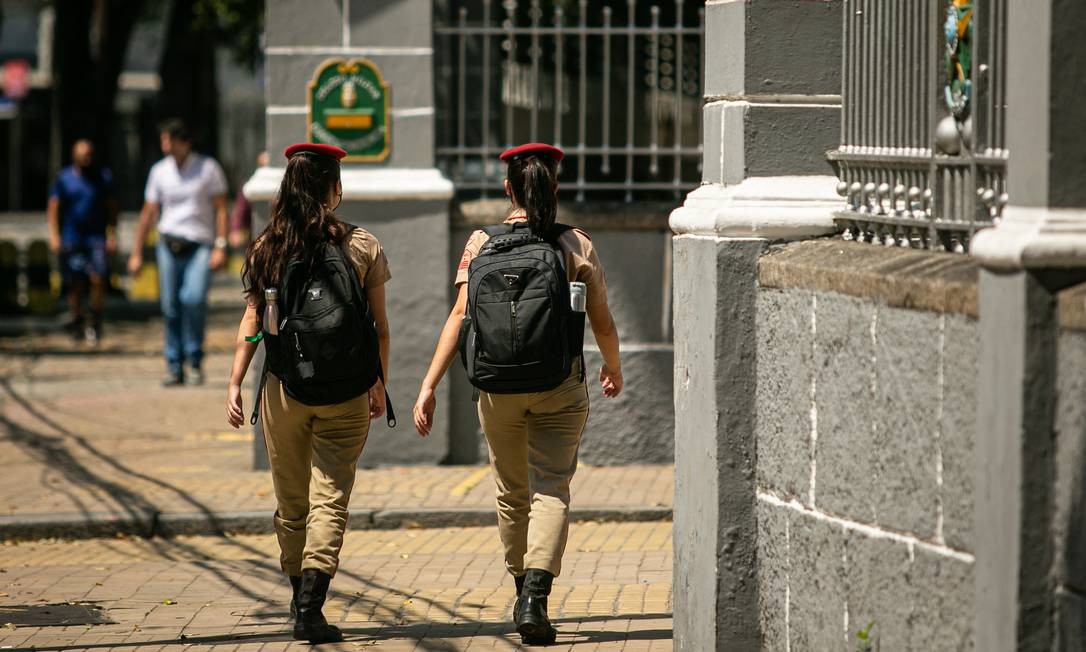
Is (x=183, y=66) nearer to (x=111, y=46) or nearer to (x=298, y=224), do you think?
(x=111, y=46)

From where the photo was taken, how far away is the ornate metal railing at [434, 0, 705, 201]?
9.76 metres

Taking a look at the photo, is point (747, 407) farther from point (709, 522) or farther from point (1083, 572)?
point (1083, 572)

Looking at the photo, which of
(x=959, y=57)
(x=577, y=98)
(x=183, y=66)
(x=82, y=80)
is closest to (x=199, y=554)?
(x=577, y=98)

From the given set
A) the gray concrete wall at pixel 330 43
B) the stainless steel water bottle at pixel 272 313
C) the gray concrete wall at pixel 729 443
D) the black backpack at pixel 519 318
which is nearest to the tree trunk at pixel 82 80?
the gray concrete wall at pixel 330 43

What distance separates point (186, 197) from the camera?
42.7ft

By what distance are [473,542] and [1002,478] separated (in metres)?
4.49

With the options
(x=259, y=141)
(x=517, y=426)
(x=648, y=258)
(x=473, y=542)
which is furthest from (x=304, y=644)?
(x=259, y=141)

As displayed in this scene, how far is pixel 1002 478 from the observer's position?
13.0 ft

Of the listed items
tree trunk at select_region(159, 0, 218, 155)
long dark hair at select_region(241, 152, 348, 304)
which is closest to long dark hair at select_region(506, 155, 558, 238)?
long dark hair at select_region(241, 152, 348, 304)

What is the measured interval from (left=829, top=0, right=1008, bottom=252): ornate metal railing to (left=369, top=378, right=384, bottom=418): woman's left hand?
1837 mm

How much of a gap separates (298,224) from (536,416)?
3.50 ft

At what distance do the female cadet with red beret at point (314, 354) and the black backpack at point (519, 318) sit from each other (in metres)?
0.40

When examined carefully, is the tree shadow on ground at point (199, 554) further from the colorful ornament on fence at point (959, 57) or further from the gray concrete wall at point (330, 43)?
the colorful ornament on fence at point (959, 57)

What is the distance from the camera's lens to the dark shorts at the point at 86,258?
16.5 m
